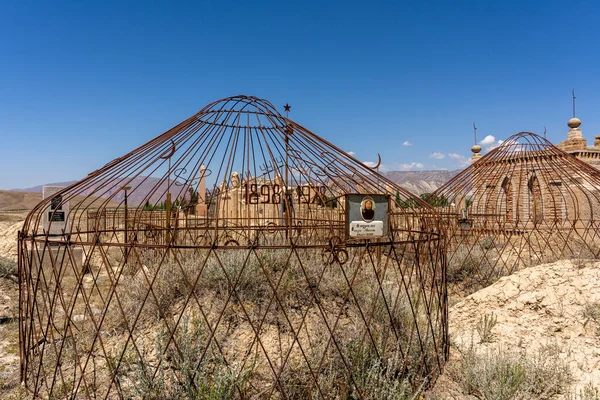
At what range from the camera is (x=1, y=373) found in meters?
4.19

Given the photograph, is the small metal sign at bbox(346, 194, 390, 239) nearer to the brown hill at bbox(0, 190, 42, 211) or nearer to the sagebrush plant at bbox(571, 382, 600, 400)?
the sagebrush plant at bbox(571, 382, 600, 400)

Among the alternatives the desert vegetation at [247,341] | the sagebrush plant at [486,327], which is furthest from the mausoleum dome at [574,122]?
the desert vegetation at [247,341]

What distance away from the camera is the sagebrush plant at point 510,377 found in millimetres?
3617

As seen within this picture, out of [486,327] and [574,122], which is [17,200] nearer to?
[574,122]

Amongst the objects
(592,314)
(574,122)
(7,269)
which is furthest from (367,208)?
(574,122)

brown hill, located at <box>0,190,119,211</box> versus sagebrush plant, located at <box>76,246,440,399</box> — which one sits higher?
brown hill, located at <box>0,190,119,211</box>

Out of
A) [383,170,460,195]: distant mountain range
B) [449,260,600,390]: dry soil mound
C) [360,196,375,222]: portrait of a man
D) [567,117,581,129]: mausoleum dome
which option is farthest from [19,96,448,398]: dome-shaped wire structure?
[383,170,460,195]: distant mountain range

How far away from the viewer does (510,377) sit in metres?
3.68

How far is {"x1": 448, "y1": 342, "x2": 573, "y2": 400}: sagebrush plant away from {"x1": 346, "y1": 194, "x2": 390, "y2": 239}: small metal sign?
5.72 feet

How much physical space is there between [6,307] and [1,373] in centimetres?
257

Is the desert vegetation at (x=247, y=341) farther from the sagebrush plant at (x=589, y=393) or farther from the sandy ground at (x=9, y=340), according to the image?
the sagebrush plant at (x=589, y=393)

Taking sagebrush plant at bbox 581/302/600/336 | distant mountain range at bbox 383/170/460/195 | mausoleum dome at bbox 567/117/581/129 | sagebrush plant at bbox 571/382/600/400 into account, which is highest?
distant mountain range at bbox 383/170/460/195

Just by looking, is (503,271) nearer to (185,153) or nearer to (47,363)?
(185,153)

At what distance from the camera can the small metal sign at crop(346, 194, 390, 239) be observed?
11.4 ft
